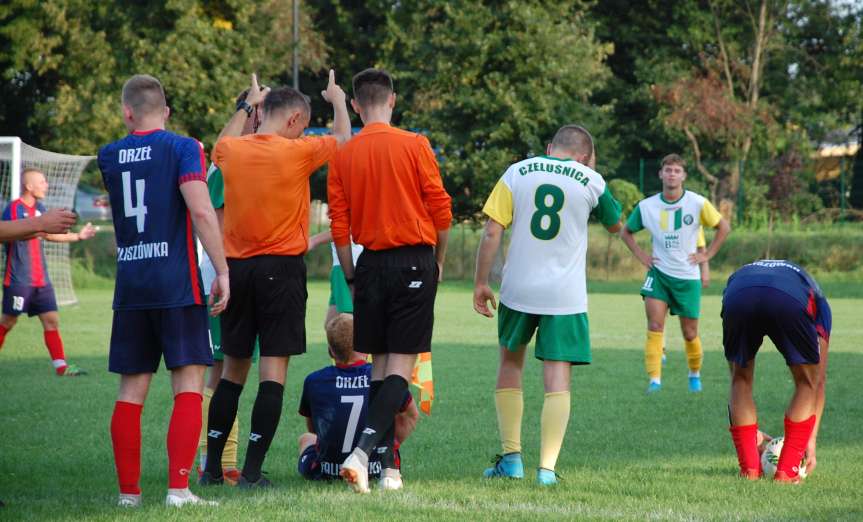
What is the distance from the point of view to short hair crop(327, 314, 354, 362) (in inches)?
254

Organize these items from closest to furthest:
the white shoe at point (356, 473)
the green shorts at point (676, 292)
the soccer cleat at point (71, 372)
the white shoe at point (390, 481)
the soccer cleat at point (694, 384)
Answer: the white shoe at point (356, 473) < the white shoe at point (390, 481) < the soccer cleat at point (694, 384) < the green shorts at point (676, 292) < the soccer cleat at point (71, 372)

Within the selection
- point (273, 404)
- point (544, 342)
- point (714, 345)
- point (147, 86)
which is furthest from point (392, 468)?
point (714, 345)

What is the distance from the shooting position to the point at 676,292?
38.4 ft

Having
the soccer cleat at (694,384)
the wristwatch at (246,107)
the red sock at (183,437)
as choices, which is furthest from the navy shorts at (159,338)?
the soccer cleat at (694,384)

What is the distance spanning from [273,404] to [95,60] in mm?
31364

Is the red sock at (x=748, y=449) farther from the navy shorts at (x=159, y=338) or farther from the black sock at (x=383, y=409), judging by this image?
the navy shorts at (x=159, y=338)

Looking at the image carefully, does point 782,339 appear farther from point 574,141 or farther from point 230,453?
point 230,453

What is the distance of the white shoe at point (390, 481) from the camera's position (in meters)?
6.05

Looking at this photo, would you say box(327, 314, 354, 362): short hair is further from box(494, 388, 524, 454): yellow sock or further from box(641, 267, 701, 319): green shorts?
box(641, 267, 701, 319): green shorts

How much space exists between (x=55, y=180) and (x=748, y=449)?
18.3m

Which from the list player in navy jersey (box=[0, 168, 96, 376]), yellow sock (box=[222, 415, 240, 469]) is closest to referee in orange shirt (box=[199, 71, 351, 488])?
yellow sock (box=[222, 415, 240, 469])

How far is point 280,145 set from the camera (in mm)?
→ 6215

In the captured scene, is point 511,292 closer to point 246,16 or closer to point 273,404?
point 273,404

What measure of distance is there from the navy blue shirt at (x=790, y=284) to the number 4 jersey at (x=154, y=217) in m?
3.09
